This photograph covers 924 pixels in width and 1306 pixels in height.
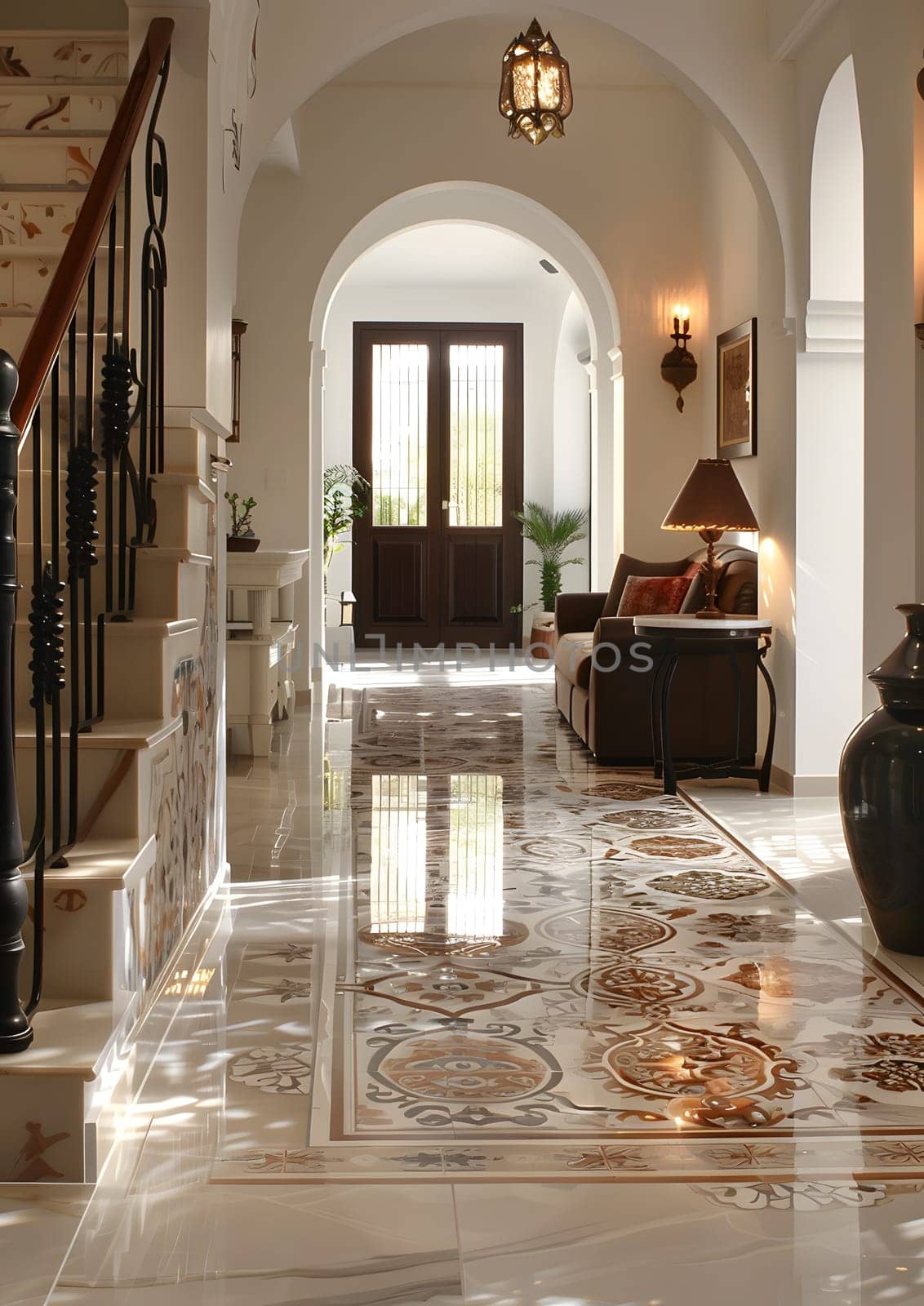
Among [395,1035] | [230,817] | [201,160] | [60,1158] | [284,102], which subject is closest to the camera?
[60,1158]

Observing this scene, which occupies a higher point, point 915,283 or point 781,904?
point 915,283

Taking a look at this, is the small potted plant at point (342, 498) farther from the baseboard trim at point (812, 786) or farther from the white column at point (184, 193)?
the white column at point (184, 193)

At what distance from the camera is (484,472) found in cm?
1353

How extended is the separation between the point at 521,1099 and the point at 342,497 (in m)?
→ 11.0

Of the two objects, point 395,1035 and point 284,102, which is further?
point 284,102

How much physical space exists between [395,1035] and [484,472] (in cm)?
1111

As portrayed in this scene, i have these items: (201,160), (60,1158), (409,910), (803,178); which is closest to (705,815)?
(409,910)

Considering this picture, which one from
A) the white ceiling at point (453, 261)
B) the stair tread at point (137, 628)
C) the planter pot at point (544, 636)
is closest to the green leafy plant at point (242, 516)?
the white ceiling at point (453, 261)

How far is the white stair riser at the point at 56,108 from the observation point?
4.30 m

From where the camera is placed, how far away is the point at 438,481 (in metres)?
13.5

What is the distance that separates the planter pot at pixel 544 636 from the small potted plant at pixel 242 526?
13.5 ft

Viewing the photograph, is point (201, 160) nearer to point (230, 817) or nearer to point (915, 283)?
point (915, 283)

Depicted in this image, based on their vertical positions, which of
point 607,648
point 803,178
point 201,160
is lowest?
point 607,648

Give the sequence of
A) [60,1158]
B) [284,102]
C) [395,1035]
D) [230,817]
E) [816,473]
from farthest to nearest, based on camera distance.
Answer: [816,473] < [230,817] < [284,102] < [395,1035] < [60,1158]
